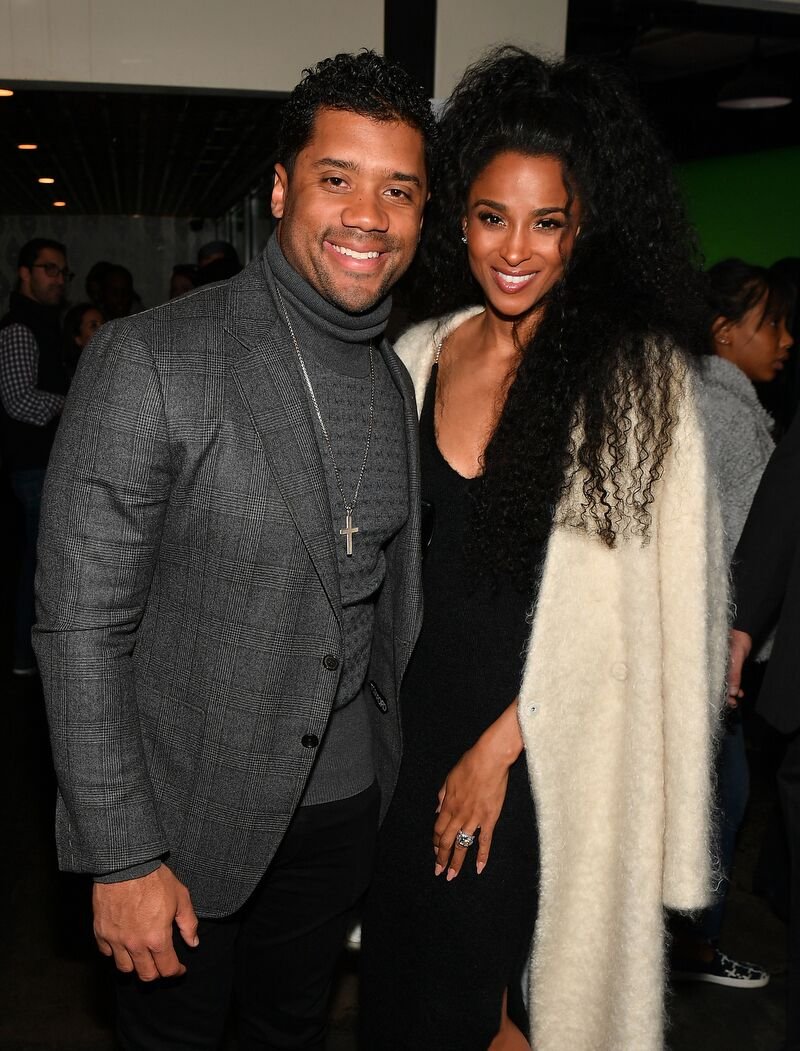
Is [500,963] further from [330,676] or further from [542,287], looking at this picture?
[542,287]

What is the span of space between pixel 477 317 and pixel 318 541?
0.84 m

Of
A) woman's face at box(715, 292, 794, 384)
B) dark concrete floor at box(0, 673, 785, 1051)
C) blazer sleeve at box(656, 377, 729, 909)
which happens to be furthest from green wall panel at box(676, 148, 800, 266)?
blazer sleeve at box(656, 377, 729, 909)

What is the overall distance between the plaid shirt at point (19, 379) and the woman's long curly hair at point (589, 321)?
3159 mm

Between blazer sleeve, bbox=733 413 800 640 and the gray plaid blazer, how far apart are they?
123 cm

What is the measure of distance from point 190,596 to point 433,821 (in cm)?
70

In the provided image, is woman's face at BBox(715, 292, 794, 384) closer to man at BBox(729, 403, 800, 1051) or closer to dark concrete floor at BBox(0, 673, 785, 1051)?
man at BBox(729, 403, 800, 1051)

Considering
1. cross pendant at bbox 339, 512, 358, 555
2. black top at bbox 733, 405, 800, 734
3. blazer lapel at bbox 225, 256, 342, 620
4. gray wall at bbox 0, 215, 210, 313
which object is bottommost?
black top at bbox 733, 405, 800, 734

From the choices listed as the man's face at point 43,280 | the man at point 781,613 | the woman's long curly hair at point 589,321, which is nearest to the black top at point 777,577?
the man at point 781,613

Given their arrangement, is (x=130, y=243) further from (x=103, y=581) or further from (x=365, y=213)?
(x=103, y=581)

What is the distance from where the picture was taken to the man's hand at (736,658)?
2309mm

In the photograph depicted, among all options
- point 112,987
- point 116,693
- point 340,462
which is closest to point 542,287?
point 340,462

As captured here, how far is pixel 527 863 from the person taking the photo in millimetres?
1902

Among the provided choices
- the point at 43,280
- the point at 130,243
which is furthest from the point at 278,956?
the point at 130,243

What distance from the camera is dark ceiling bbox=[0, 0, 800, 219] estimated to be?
4.79m
